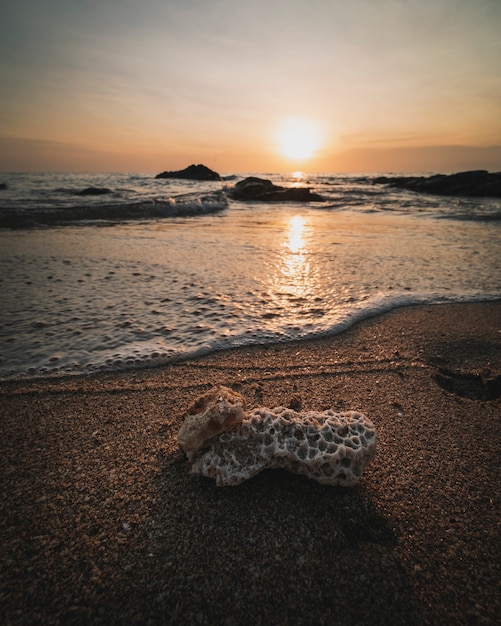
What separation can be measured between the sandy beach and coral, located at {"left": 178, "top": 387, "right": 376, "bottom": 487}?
110 mm

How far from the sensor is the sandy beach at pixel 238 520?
3.70 ft

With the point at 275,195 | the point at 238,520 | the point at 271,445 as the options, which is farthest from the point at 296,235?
the point at 275,195

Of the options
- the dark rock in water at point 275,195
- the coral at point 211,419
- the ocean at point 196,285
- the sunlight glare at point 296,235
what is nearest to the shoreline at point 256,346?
the ocean at point 196,285

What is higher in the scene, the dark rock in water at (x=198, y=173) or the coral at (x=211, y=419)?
the dark rock in water at (x=198, y=173)

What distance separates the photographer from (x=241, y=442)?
Result: 1.52 metres

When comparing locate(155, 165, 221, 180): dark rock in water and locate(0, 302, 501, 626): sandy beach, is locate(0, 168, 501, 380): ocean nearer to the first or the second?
locate(0, 302, 501, 626): sandy beach

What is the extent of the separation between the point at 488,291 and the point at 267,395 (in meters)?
3.87

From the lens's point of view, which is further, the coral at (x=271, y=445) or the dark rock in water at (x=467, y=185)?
the dark rock in water at (x=467, y=185)

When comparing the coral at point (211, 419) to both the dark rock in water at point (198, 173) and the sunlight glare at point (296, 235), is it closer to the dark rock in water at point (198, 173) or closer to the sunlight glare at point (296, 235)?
the sunlight glare at point (296, 235)

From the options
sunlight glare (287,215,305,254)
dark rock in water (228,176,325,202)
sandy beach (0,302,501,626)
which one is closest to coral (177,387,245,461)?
sandy beach (0,302,501,626)

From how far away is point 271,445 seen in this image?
1501mm

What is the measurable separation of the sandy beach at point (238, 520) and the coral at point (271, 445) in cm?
11

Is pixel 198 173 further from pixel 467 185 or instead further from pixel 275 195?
pixel 467 185

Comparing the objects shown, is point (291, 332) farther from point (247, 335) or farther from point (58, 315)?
point (58, 315)
